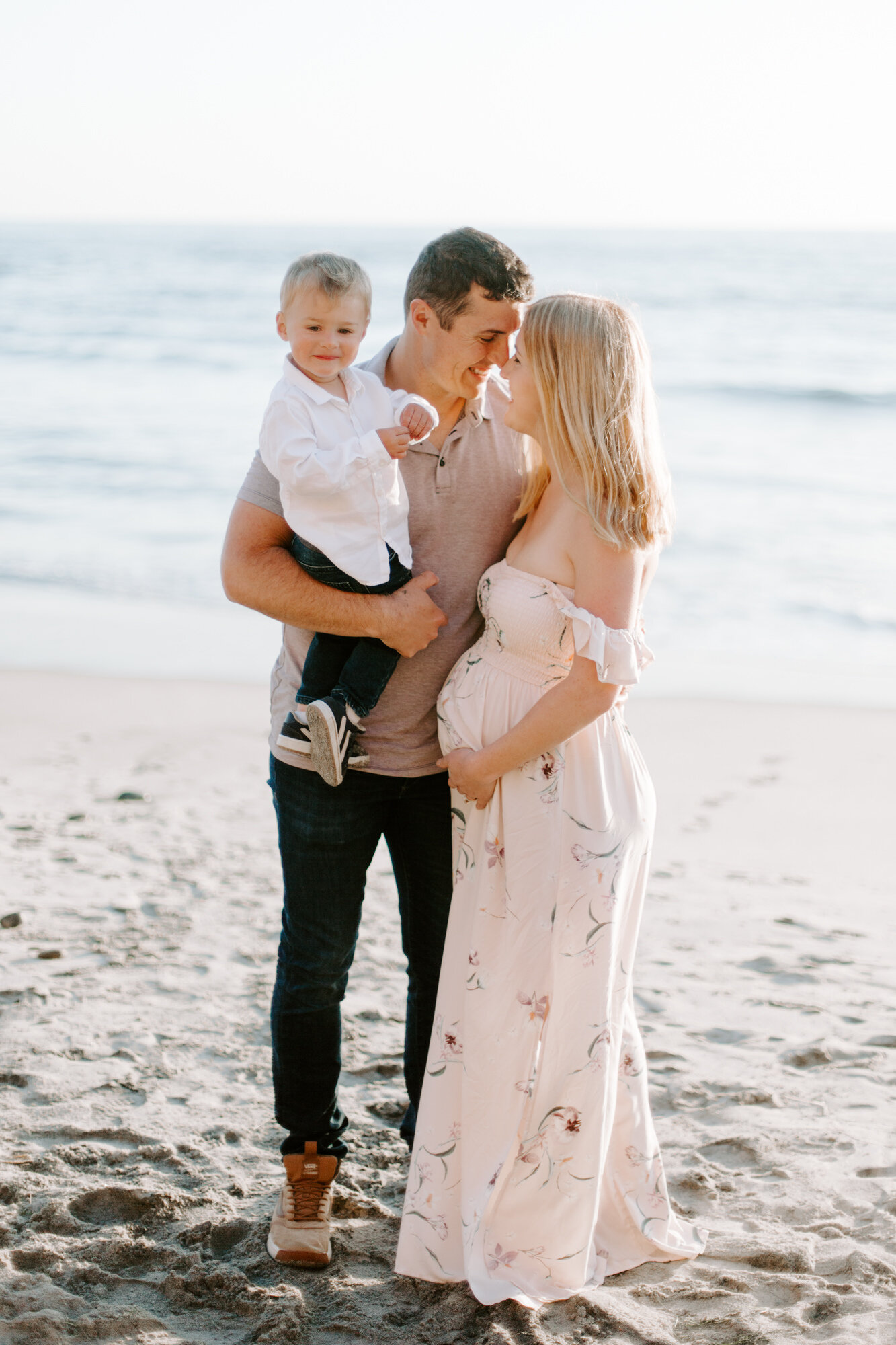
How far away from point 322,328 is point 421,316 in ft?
0.66

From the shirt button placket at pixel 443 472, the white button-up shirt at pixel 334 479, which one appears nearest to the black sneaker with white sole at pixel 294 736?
the white button-up shirt at pixel 334 479

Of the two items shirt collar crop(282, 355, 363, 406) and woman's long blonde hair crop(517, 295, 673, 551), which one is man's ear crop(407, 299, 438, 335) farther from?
woman's long blonde hair crop(517, 295, 673, 551)

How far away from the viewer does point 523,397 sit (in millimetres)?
2176

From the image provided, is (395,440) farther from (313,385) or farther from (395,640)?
(395,640)

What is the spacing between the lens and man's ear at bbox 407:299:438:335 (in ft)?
7.76

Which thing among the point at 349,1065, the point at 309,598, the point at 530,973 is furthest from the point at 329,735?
the point at 349,1065

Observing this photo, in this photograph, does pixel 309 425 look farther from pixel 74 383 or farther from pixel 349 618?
pixel 74 383

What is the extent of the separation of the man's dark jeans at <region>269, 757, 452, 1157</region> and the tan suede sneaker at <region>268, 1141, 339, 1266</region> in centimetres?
3

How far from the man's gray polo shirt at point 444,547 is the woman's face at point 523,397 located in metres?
0.20

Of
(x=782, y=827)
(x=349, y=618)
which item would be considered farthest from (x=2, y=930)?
(x=782, y=827)

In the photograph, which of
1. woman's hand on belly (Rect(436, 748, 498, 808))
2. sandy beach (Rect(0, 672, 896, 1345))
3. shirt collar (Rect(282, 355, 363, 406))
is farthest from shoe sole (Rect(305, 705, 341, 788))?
sandy beach (Rect(0, 672, 896, 1345))

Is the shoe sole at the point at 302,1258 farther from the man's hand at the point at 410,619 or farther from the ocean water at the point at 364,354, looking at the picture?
the ocean water at the point at 364,354

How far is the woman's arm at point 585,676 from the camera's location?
2.13m

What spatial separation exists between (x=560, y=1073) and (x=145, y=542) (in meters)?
8.91
